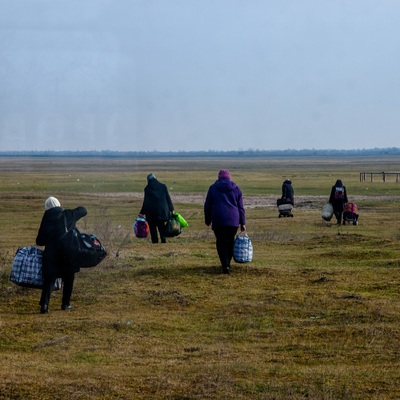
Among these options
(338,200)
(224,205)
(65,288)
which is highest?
(224,205)

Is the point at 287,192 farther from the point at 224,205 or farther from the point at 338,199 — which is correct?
the point at 224,205

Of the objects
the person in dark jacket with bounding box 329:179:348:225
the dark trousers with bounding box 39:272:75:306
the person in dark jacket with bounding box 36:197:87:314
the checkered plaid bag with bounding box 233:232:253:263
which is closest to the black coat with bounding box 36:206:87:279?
the person in dark jacket with bounding box 36:197:87:314

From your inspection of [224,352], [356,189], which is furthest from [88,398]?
[356,189]

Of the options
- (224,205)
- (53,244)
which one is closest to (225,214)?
(224,205)

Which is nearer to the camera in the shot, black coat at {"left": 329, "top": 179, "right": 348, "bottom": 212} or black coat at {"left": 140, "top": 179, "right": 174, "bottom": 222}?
black coat at {"left": 140, "top": 179, "right": 174, "bottom": 222}

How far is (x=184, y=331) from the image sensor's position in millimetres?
11203

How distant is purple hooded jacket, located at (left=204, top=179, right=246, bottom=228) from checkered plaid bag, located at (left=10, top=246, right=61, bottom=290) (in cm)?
320

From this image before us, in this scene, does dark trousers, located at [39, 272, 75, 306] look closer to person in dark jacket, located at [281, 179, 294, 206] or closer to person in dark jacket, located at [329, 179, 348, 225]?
person in dark jacket, located at [329, 179, 348, 225]

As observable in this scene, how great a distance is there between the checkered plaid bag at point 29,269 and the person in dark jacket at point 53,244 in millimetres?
154

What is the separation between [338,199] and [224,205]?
42.7 ft

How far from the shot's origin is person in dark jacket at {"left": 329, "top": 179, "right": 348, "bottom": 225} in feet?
88.9

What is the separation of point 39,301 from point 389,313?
4.88m

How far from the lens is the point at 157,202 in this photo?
1977cm

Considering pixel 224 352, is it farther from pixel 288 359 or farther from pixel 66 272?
pixel 66 272
